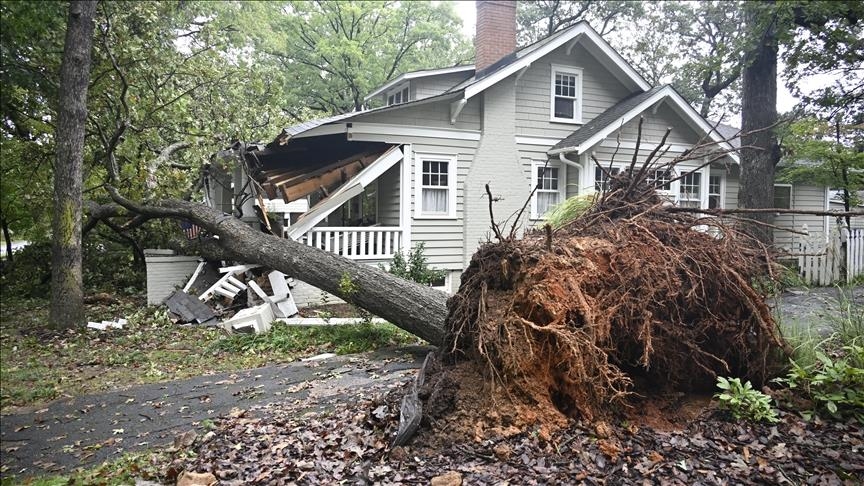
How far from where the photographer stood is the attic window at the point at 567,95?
14.6 metres

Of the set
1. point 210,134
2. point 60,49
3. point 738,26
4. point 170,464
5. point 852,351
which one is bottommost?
point 170,464

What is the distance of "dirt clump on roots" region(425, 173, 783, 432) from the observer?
3.70 m

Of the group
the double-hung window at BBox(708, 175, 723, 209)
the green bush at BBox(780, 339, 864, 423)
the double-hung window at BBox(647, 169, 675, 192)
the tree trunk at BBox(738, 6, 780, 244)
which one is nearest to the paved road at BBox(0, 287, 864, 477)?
the green bush at BBox(780, 339, 864, 423)

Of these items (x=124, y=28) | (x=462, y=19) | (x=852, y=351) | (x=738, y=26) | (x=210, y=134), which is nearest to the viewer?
(x=852, y=351)

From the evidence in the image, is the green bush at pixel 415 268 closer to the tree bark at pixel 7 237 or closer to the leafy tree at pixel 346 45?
the tree bark at pixel 7 237

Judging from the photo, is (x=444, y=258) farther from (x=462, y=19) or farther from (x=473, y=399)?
(x=462, y=19)

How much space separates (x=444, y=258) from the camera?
1326 centimetres

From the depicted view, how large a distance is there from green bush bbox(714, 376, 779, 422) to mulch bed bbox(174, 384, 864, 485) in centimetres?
8

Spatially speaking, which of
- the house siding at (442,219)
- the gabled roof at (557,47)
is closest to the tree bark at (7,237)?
the house siding at (442,219)

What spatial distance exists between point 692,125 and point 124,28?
14.4 meters

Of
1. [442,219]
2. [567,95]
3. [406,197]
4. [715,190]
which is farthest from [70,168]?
[715,190]

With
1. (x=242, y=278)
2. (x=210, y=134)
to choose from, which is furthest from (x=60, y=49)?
(x=242, y=278)

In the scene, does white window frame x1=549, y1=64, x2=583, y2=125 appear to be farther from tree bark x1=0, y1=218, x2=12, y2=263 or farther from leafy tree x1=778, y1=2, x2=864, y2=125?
tree bark x1=0, y1=218, x2=12, y2=263

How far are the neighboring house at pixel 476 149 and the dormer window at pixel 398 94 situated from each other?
1.88 ft
